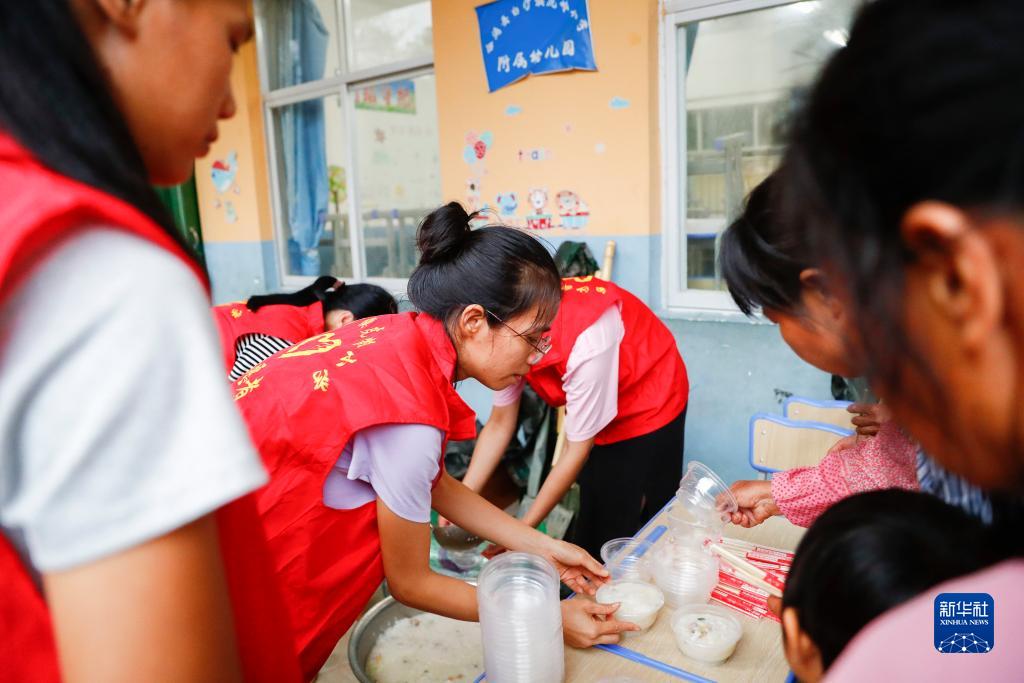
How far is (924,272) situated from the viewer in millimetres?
387

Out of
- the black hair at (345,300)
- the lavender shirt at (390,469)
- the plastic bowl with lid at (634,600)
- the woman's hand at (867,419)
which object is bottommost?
the plastic bowl with lid at (634,600)

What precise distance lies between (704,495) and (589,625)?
452 millimetres

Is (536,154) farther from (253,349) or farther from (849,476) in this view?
(849,476)

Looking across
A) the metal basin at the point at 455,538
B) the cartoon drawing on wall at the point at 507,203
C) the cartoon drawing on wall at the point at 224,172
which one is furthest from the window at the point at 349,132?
the metal basin at the point at 455,538

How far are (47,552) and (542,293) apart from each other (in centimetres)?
108

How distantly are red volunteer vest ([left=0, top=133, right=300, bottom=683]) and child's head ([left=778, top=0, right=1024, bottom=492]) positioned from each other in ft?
1.34

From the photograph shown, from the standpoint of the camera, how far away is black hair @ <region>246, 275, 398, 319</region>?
2451 mm

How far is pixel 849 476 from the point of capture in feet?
3.88

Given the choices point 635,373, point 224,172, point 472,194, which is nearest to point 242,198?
point 224,172

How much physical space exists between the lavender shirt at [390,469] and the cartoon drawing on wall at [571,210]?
1.95 m

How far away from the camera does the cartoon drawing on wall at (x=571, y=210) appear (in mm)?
2885

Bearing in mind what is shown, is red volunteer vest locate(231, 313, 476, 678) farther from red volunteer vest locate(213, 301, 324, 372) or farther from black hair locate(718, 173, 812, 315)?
red volunteer vest locate(213, 301, 324, 372)

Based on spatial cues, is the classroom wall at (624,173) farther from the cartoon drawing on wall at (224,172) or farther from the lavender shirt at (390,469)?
the cartoon drawing on wall at (224,172)

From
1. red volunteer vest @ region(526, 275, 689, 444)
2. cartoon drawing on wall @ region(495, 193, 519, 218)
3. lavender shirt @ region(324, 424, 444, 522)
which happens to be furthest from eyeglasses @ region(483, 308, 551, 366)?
cartoon drawing on wall @ region(495, 193, 519, 218)
